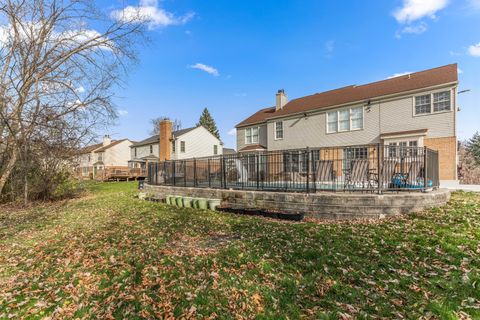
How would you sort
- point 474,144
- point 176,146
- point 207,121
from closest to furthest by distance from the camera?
point 176,146 → point 474,144 → point 207,121

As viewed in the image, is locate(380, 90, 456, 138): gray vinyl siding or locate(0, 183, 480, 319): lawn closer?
locate(0, 183, 480, 319): lawn

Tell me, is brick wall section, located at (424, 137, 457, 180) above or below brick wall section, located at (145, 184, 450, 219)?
above

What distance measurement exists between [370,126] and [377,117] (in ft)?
2.31

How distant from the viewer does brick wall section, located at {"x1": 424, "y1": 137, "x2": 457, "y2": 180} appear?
13.6 meters

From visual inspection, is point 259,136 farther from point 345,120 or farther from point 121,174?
point 121,174

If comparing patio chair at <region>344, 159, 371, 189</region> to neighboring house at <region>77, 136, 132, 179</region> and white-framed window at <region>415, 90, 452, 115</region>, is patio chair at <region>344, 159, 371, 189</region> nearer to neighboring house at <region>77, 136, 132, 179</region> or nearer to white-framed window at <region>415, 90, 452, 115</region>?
white-framed window at <region>415, 90, 452, 115</region>

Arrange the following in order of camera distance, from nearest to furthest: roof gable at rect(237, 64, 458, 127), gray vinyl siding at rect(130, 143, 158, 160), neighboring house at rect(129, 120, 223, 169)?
roof gable at rect(237, 64, 458, 127), neighboring house at rect(129, 120, 223, 169), gray vinyl siding at rect(130, 143, 158, 160)

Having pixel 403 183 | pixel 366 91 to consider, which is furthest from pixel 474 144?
pixel 403 183

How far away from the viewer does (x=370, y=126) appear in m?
16.6

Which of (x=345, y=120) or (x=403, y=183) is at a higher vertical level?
(x=345, y=120)

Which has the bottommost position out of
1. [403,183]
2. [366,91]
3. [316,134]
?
[403,183]

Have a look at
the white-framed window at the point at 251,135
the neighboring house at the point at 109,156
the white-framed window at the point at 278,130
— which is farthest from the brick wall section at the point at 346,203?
the neighboring house at the point at 109,156

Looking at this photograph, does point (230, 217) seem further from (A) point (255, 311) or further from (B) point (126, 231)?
(A) point (255, 311)

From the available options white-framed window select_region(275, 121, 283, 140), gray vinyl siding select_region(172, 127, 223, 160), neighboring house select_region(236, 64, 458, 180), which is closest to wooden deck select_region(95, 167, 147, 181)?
gray vinyl siding select_region(172, 127, 223, 160)
